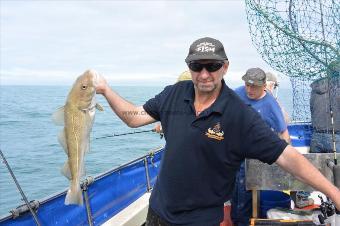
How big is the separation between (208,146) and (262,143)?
36 centimetres

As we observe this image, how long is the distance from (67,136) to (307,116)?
7.01 meters

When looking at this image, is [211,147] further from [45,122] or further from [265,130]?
[45,122]

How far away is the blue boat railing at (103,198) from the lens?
4.03 metres

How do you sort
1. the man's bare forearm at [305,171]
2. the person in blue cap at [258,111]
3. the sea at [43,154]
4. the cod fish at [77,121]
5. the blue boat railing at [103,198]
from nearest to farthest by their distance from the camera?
the man's bare forearm at [305,171] → the cod fish at [77,121] → the blue boat railing at [103,198] → the person in blue cap at [258,111] → the sea at [43,154]

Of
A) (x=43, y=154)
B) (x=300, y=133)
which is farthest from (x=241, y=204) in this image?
(x=43, y=154)

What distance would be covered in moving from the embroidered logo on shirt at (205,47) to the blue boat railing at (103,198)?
225 centimetres

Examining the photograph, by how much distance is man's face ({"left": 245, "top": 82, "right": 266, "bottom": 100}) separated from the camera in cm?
486

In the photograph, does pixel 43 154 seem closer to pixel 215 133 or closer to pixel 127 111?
pixel 127 111

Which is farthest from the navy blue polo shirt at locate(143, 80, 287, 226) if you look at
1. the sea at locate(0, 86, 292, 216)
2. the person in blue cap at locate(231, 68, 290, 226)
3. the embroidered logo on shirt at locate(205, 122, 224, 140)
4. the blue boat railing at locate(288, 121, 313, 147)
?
the sea at locate(0, 86, 292, 216)

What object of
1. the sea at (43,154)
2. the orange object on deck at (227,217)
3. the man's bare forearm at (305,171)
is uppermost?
the man's bare forearm at (305,171)

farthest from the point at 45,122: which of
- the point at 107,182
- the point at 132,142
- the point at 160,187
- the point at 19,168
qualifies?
the point at 160,187

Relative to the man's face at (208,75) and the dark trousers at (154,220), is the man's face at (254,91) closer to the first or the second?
the man's face at (208,75)

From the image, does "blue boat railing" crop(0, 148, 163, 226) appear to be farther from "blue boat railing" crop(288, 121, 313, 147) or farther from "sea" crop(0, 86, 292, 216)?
"sea" crop(0, 86, 292, 216)

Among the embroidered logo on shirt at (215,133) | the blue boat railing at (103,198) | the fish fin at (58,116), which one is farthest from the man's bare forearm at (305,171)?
the blue boat railing at (103,198)
